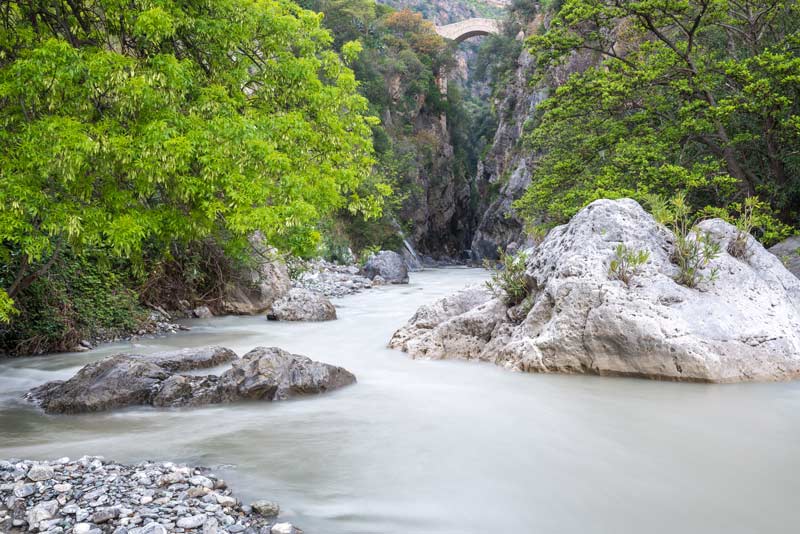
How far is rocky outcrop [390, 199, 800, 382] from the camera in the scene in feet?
24.7

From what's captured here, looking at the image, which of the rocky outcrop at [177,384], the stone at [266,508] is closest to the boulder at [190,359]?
the rocky outcrop at [177,384]

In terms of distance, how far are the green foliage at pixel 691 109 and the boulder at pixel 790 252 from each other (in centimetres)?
170

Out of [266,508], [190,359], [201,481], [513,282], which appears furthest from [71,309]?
[266,508]

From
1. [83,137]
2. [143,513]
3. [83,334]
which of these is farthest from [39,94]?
[83,334]

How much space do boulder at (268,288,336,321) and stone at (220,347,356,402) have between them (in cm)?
660

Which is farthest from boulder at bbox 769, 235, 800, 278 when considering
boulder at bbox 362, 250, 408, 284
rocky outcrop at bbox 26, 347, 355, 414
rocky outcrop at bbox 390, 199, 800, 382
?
boulder at bbox 362, 250, 408, 284

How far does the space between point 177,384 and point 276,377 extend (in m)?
1.16

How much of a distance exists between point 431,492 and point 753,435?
3.50 m

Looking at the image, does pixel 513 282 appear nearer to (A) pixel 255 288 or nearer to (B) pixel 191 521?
(B) pixel 191 521

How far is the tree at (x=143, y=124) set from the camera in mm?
5172

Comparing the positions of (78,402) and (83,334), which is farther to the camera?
(83,334)

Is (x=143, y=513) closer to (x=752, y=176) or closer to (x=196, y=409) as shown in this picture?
(x=196, y=409)

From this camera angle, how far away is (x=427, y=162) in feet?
161

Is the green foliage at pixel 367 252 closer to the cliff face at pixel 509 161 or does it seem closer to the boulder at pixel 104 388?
the cliff face at pixel 509 161
